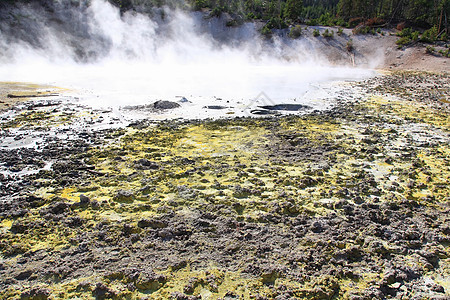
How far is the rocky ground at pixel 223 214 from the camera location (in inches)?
135

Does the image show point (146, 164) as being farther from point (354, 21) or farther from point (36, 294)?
point (354, 21)

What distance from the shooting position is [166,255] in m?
3.82

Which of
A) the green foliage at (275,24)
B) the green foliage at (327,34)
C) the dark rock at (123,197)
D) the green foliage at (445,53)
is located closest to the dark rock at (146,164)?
the dark rock at (123,197)

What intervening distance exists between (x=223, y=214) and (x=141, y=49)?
102 feet

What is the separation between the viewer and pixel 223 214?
4734 mm

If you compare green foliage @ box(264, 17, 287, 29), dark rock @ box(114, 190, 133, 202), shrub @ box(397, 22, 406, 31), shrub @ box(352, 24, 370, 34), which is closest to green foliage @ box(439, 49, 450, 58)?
shrub @ box(352, 24, 370, 34)

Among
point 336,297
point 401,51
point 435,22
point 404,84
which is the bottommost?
point 336,297

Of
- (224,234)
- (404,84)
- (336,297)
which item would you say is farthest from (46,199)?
(404,84)

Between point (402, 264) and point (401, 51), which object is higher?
point (401, 51)

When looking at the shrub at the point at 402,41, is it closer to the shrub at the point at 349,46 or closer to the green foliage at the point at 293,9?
the shrub at the point at 349,46

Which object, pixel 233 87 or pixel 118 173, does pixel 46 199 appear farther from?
pixel 233 87

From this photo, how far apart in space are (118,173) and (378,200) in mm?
4800

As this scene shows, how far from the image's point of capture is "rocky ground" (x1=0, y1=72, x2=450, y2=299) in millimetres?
3439

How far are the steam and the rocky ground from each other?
11.5m
